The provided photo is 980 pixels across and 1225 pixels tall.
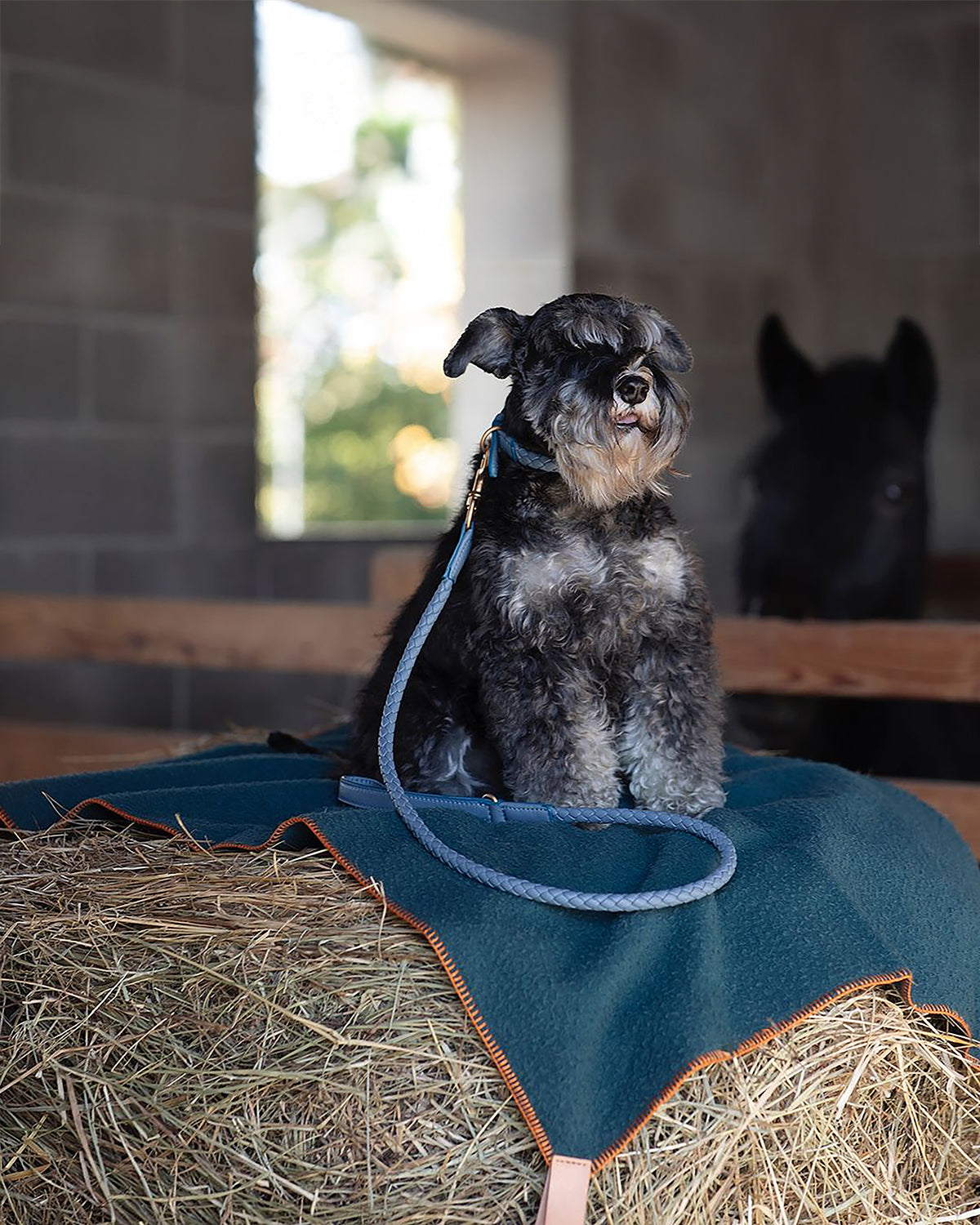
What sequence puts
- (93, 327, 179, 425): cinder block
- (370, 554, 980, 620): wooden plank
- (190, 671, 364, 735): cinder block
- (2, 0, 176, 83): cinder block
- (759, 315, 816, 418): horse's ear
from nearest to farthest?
(759, 315, 816, 418): horse's ear
(2, 0, 176, 83): cinder block
(93, 327, 179, 425): cinder block
(190, 671, 364, 735): cinder block
(370, 554, 980, 620): wooden plank

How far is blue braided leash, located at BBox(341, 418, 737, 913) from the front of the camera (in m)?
1.85

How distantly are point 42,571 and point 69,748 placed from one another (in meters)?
1.13

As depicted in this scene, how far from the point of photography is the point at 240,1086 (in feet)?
5.67

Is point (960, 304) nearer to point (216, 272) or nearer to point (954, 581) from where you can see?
point (954, 581)

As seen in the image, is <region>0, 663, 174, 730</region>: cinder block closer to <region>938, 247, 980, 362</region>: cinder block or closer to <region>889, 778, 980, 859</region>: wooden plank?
<region>889, 778, 980, 859</region>: wooden plank

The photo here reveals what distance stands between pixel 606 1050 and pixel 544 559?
76 cm

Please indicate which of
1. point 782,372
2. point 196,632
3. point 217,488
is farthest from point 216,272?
point 782,372

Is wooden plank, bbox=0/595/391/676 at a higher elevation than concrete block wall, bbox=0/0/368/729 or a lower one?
lower

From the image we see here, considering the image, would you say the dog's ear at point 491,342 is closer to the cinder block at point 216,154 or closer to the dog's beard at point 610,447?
the dog's beard at point 610,447

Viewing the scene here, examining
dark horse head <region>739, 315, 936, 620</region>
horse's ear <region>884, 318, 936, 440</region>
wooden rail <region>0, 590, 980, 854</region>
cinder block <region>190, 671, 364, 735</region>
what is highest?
horse's ear <region>884, 318, 936, 440</region>

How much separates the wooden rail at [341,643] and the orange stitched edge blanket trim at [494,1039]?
1.31m

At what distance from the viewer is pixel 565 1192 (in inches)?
63.9

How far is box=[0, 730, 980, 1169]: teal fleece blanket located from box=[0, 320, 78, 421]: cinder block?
8.63 ft

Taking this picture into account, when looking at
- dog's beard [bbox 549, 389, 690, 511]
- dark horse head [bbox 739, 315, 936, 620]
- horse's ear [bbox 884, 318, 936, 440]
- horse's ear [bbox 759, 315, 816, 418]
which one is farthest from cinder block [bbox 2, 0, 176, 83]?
dog's beard [bbox 549, 389, 690, 511]
